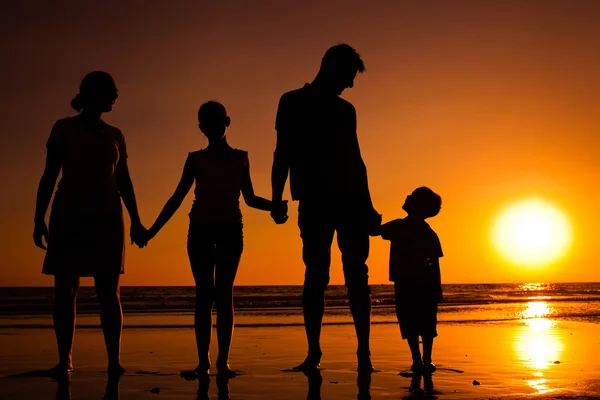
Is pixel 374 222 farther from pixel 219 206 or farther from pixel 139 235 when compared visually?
pixel 139 235

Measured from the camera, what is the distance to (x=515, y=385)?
5.03 metres

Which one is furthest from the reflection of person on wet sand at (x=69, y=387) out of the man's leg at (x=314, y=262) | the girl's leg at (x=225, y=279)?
the man's leg at (x=314, y=262)

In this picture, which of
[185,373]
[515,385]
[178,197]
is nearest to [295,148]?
[178,197]

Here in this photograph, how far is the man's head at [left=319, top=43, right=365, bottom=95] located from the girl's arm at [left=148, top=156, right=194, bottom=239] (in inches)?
50.1

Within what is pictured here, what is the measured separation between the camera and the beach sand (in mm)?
4684

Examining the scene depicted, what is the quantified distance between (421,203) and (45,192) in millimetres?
3296

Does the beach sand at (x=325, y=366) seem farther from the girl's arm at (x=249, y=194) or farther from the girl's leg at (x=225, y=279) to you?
Answer: the girl's arm at (x=249, y=194)

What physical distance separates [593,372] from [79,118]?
4.53m

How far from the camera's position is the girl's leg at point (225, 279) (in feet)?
18.1

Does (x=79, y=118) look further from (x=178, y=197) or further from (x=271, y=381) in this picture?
(x=271, y=381)

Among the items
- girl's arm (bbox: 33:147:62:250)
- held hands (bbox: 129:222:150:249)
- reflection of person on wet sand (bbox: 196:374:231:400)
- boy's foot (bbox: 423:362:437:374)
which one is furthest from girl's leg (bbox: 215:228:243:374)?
boy's foot (bbox: 423:362:437:374)

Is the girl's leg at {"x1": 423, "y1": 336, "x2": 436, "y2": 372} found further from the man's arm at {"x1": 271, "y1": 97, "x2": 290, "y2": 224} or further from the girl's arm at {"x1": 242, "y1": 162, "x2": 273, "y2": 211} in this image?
the girl's arm at {"x1": 242, "y1": 162, "x2": 273, "y2": 211}

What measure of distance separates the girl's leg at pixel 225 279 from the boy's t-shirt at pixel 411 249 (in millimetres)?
1717

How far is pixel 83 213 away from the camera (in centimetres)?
533
